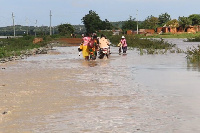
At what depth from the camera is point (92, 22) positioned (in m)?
122

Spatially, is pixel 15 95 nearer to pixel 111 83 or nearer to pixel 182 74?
pixel 111 83

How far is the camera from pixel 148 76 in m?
16.3

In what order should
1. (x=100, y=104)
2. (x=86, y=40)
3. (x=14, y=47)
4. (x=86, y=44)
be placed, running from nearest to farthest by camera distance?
(x=100, y=104) < (x=86, y=40) < (x=86, y=44) < (x=14, y=47)

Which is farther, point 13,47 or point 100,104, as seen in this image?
point 13,47

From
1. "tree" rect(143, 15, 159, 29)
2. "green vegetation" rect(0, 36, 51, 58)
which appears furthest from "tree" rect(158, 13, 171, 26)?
"green vegetation" rect(0, 36, 51, 58)

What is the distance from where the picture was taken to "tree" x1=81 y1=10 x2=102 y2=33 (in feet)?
398

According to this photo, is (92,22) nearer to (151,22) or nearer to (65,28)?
(65,28)

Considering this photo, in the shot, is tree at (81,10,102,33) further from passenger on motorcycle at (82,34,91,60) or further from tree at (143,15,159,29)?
passenger on motorcycle at (82,34,91,60)

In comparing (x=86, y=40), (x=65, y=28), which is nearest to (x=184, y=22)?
(x=65, y=28)

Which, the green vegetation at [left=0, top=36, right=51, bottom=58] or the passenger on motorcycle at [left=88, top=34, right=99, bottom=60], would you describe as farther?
the green vegetation at [left=0, top=36, right=51, bottom=58]

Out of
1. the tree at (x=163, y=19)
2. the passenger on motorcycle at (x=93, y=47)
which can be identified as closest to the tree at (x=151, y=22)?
the tree at (x=163, y=19)

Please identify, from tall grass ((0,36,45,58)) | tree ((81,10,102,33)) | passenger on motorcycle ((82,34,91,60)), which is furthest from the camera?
tree ((81,10,102,33))

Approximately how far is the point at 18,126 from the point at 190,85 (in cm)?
699

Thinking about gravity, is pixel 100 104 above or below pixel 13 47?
below
